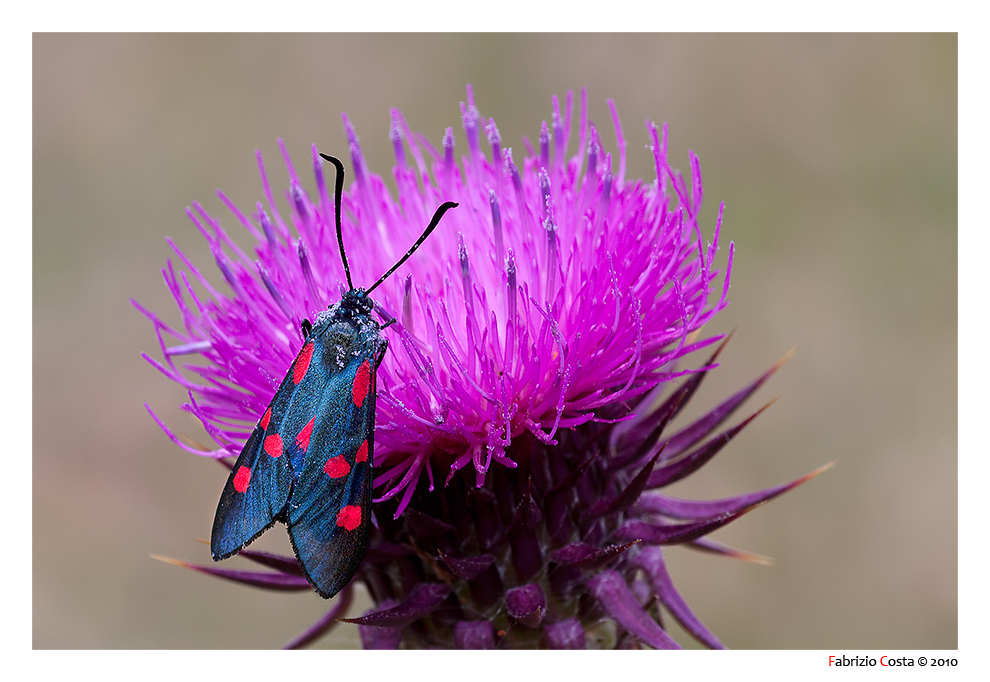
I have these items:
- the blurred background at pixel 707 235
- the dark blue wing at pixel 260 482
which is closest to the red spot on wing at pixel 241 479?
the dark blue wing at pixel 260 482

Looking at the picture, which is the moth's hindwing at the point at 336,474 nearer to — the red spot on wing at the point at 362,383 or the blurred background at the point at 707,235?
the red spot on wing at the point at 362,383

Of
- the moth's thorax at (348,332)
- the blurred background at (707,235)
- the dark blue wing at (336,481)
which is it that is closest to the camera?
the dark blue wing at (336,481)

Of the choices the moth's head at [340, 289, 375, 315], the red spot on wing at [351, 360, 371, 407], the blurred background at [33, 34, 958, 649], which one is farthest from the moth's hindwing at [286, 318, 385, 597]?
the blurred background at [33, 34, 958, 649]

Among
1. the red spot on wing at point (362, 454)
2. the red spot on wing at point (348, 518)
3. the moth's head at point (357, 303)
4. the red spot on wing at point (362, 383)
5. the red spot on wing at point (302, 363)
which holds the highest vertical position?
the moth's head at point (357, 303)

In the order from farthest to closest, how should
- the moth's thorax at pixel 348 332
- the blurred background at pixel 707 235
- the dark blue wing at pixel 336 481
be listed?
the blurred background at pixel 707 235 < the moth's thorax at pixel 348 332 < the dark blue wing at pixel 336 481

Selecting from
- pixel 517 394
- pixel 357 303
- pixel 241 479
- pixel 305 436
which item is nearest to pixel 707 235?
pixel 517 394

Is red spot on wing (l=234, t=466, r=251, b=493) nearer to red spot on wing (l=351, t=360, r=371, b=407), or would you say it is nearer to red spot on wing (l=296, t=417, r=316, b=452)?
red spot on wing (l=296, t=417, r=316, b=452)

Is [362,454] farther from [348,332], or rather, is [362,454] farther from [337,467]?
[348,332]
